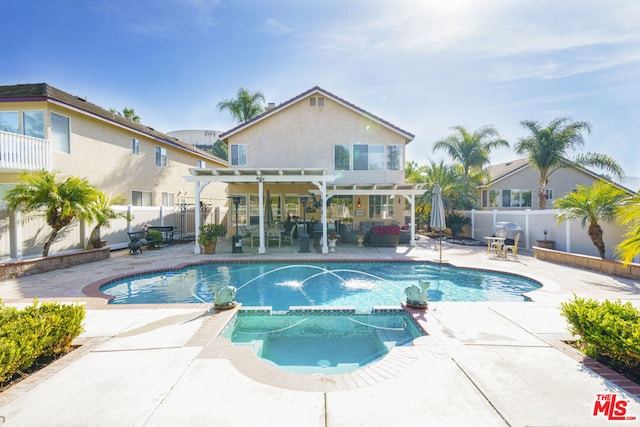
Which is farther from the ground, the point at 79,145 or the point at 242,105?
the point at 242,105

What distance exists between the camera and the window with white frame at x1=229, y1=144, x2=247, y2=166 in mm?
17062

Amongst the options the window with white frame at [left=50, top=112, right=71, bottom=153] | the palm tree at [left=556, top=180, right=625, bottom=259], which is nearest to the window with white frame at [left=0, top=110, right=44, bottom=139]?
the window with white frame at [left=50, top=112, right=71, bottom=153]

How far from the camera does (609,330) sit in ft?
11.5

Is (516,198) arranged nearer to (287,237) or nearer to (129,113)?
(287,237)

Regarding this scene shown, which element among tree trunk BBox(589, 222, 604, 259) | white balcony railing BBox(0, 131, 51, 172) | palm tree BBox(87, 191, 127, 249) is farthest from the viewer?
palm tree BBox(87, 191, 127, 249)

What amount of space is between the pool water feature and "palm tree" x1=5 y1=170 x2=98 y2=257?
8380mm

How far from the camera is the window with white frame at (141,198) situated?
1766cm

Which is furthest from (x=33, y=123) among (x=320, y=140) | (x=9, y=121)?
(x=320, y=140)

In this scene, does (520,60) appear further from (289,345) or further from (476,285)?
(289,345)

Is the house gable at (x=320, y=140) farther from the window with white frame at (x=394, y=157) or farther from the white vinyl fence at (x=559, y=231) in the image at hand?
the white vinyl fence at (x=559, y=231)

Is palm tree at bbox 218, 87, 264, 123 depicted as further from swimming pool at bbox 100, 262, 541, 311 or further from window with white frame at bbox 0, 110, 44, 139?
swimming pool at bbox 100, 262, 541, 311

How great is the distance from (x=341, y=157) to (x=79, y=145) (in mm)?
13283

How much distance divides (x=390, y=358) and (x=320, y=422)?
59.8 inches

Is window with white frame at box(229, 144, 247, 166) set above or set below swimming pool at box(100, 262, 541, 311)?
above
